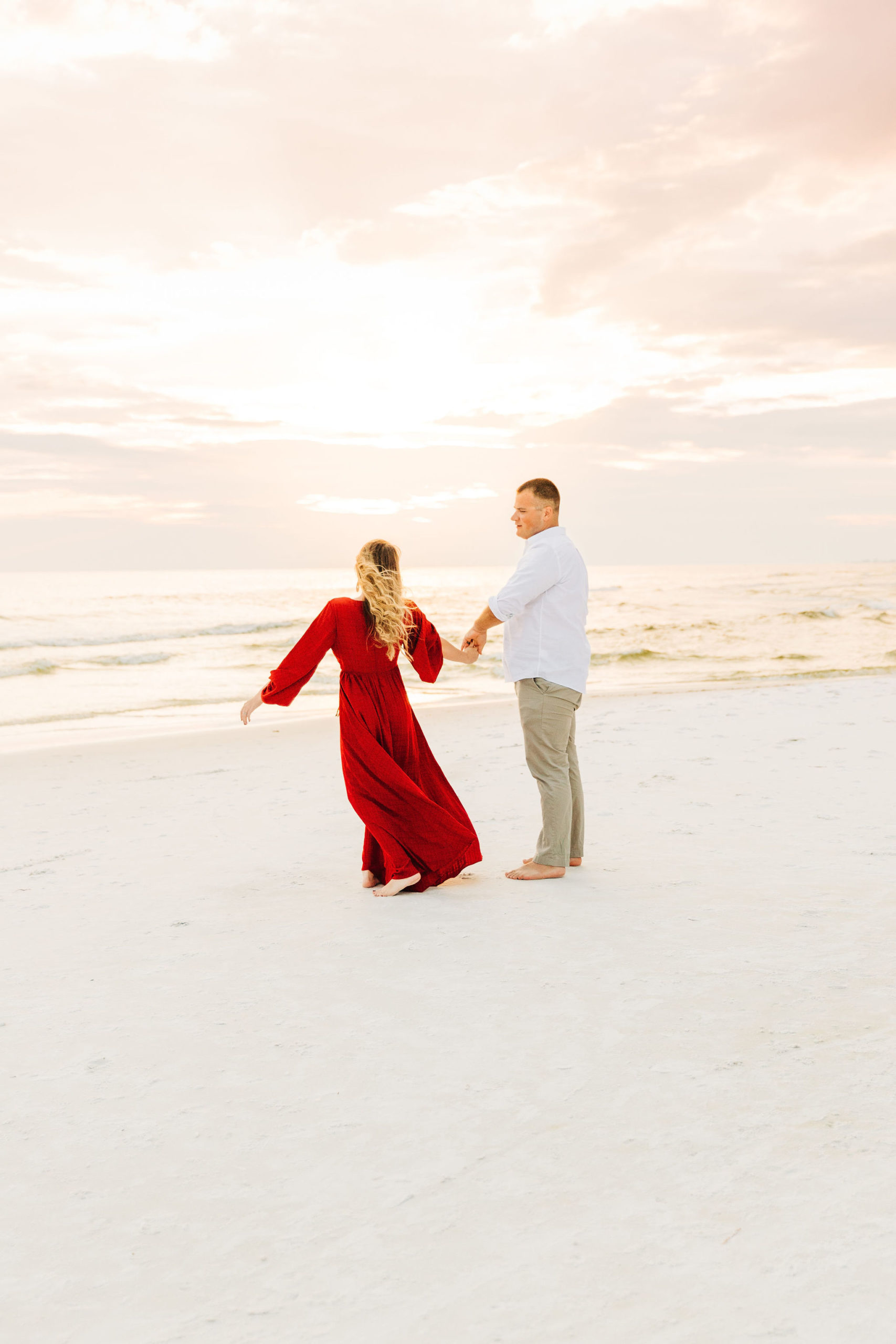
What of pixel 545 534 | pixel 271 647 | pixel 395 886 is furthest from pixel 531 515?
pixel 271 647

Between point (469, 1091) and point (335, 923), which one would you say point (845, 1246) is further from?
point (335, 923)

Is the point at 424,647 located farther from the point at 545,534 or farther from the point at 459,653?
the point at 545,534

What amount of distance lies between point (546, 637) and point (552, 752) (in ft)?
1.93

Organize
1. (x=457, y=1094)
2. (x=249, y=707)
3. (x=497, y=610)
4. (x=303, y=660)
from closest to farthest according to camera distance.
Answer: (x=457, y=1094) → (x=497, y=610) → (x=303, y=660) → (x=249, y=707)

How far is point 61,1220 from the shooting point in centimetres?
239

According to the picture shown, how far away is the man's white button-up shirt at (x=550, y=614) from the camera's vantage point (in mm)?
4898

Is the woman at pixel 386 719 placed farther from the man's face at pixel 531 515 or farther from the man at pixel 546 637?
the man's face at pixel 531 515

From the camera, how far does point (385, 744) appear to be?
5.03 m

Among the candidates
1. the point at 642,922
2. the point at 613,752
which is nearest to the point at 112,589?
the point at 613,752

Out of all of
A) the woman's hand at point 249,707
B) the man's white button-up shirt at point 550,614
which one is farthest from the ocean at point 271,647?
the man's white button-up shirt at point 550,614

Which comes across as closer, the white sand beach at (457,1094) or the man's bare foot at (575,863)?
the white sand beach at (457,1094)

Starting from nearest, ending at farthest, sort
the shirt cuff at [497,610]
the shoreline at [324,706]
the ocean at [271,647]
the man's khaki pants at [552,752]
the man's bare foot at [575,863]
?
the shirt cuff at [497,610], the man's khaki pants at [552,752], the man's bare foot at [575,863], the shoreline at [324,706], the ocean at [271,647]

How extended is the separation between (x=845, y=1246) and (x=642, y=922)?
86.7 inches

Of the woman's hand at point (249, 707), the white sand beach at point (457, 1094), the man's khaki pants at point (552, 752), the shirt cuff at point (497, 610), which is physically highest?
the shirt cuff at point (497, 610)
